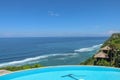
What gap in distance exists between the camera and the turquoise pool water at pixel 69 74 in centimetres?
1246

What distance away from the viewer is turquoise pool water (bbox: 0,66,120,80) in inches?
Result: 491

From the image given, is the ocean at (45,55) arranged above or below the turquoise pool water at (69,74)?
below

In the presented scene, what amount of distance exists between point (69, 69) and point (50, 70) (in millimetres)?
1292

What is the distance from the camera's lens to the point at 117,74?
12461 mm

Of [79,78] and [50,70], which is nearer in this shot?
[79,78]

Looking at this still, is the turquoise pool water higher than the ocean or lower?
higher

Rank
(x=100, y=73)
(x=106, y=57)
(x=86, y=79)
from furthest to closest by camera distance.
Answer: (x=106, y=57)
(x=100, y=73)
(x=86, y=79)

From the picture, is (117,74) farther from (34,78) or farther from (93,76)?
(34,78)

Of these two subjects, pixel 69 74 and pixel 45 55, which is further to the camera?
pixel 45 55

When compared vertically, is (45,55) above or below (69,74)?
below

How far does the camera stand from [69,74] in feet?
43.9

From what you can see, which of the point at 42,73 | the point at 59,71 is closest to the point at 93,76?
the point at 59,71

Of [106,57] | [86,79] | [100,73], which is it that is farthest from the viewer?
[106,57]

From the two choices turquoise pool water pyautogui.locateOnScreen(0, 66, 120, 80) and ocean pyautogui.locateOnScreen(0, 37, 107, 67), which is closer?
turquoise pool water pyautogui.locateOnScreen(0, 66, 120, 80)
